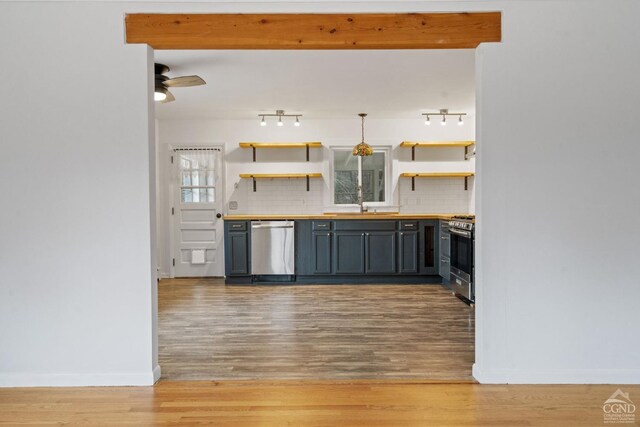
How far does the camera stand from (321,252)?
6188 millimetres

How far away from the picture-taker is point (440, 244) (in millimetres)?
6020

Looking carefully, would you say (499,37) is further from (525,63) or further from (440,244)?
(440,244)

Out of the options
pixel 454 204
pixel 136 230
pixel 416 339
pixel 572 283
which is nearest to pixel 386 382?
pixel 416 339

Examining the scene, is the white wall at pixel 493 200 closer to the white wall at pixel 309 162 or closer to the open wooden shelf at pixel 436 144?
the open wooden shelf at pixel 436 144

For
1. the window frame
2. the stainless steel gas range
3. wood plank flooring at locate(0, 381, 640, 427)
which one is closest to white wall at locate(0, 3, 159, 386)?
wood plank flooring at locate(0, 381, 640, 427)

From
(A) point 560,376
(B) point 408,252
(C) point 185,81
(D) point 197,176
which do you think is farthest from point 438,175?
(A) point 560,376

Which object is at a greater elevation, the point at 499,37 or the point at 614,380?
the point at 499,37

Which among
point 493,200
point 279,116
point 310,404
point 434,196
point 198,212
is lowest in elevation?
point 310,404

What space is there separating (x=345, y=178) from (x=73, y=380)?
4.93 meters

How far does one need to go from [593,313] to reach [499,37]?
1.78 metres

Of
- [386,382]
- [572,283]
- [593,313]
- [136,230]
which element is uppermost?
[136,230]

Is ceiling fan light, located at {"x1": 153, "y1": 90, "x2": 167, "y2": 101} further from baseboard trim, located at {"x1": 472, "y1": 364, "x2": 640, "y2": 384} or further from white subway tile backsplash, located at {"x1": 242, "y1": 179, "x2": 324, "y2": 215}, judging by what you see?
baseboard trim, located at {"x1": 472, "y1": 364, "x2": 640, "y2": 384}

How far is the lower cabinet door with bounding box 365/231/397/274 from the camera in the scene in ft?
20.1

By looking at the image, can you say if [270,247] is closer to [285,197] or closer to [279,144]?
[285,197]
